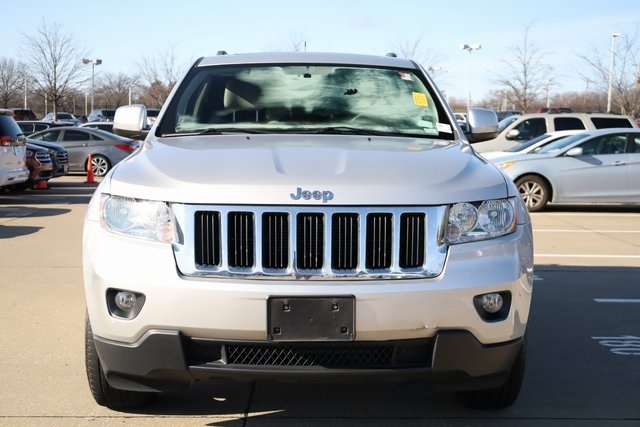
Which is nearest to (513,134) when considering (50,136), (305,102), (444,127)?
(50,136)

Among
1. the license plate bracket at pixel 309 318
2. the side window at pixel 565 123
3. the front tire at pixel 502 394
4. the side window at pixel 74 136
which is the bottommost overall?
the front tire at pixel 502 394

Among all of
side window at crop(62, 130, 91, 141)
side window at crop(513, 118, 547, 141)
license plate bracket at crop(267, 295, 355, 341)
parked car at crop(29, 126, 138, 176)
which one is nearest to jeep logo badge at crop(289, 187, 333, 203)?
license plate bracket at crop(267, 295, 355, 341)

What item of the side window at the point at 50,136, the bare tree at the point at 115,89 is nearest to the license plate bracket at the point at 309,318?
the side window at the point at 50,136

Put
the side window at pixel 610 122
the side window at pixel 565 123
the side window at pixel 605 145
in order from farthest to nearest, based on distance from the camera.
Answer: the side window at pixel 565 123 → the side window at pixel 610 122 → the side window at pixel 605 145

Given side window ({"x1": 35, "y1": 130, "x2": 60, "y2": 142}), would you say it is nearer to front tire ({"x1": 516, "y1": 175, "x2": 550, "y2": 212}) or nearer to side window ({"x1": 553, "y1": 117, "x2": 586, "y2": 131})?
side window ({"x1": 553, "y1": 117, "x2": 586, "y2": 131})

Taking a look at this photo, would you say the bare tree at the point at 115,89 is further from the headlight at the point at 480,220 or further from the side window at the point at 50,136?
the headlight at the point at 480,220

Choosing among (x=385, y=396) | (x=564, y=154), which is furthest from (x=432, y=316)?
(x=564, y=154)

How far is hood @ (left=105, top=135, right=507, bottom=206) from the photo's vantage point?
10.5 ft

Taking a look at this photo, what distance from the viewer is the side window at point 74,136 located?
20.6 meters

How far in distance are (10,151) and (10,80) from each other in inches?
1648

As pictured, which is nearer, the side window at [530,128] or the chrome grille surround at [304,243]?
the chrome grille surround at [304,243]

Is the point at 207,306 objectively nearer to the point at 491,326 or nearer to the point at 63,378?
the point at 491,326

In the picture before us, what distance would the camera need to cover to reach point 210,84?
4883 millimetres

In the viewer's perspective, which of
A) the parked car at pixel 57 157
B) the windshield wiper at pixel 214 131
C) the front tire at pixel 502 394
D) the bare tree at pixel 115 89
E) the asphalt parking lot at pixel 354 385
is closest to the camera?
the front tire at pixel 502 394
